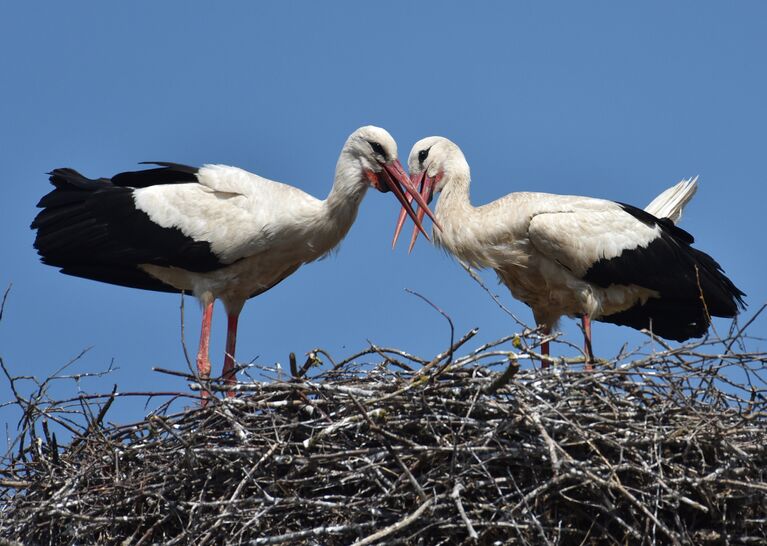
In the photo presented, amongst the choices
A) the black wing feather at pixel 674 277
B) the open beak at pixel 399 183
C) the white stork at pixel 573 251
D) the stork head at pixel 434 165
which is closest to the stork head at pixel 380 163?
the open beak at pixel 399 183

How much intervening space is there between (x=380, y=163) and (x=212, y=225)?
106 cm

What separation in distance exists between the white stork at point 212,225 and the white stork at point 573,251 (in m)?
0.47

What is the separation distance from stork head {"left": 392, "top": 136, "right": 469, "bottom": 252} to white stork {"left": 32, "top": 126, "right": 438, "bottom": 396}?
520 millimetres

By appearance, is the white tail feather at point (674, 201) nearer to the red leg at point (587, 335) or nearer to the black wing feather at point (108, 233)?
the red leg at point (587, 335)

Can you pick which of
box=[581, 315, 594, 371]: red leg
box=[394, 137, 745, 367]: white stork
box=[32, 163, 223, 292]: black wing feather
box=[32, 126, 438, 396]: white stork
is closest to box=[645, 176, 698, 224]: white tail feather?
box=[394, 137, 745, 367]: white stork

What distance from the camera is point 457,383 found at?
19.3 feet

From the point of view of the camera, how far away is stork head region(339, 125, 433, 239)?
26.3 feet

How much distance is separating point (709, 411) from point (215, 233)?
10.5 feet

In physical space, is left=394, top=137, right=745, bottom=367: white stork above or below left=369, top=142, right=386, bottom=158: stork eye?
below

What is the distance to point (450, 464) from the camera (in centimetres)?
570

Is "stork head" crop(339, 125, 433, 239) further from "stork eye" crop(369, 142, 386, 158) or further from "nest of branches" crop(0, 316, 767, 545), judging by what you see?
"nest of branches" crop(0, 316, 767, 545)

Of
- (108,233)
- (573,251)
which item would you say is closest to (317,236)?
(108,233)

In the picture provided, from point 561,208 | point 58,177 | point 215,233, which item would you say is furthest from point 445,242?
point 58,177

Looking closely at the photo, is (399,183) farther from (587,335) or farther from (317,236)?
(587,335)
